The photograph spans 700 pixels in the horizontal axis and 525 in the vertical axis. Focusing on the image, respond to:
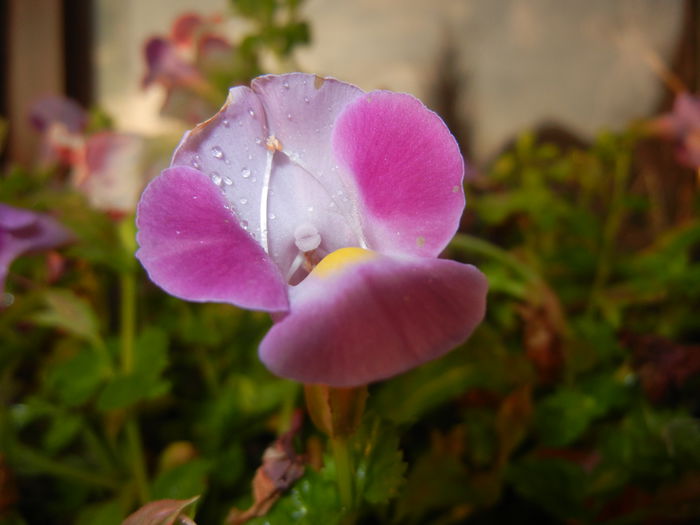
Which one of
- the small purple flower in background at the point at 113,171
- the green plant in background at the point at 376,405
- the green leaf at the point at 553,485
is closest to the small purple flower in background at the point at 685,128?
the green plant in background at the point at 376,405

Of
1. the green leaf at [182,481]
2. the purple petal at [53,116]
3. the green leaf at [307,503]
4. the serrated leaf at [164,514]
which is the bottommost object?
the green leaf at [182,481]

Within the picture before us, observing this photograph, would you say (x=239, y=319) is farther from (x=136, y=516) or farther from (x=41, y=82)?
(x=41, y=82)

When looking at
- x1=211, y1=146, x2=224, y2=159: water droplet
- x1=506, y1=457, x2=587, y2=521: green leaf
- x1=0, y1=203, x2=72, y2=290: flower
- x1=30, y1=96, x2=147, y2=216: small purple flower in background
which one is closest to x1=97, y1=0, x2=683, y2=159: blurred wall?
x1=30, y1=96, x2=147, y2=216: small purple flower in background

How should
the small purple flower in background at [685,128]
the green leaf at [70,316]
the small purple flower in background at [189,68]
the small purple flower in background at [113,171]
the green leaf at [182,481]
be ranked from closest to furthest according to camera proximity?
1. the green leaf at [182,481]
2. the green leaf at [70,316]
3. the small purple flower in background at [113,171]
4. the small purple flower in background at [189,68]
5. the small purple flower in background at [685,128]

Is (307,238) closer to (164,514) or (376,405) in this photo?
(164,514)

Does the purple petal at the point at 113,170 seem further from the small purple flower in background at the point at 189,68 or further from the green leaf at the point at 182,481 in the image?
the green leaf at the point at 182,481

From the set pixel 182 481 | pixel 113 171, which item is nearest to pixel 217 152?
pixel 182 481
